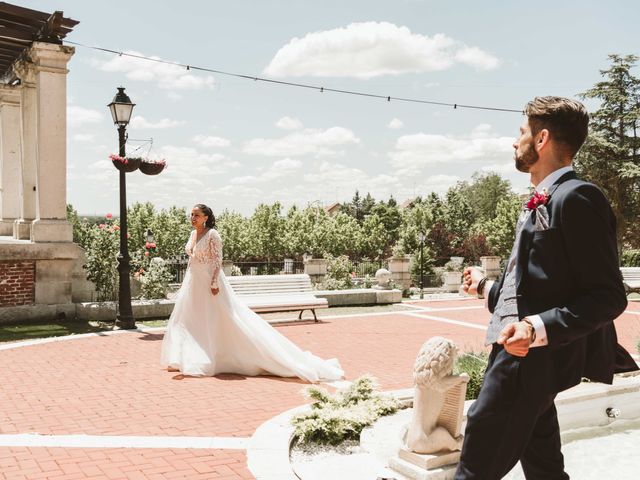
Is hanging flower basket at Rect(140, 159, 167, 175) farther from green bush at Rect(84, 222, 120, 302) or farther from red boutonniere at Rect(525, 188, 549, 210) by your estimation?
red boutonniere at Rect(525, 188, 549, 210)

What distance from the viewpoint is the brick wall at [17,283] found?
1224 cm

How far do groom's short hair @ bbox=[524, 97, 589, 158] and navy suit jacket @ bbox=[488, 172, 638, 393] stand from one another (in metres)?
0.17

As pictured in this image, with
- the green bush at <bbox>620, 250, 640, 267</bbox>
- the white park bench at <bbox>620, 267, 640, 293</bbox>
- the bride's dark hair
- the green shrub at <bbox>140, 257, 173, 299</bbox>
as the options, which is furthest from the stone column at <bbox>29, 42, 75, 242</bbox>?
the green bush at <bbox>620, 250, 640, 267</bbox>

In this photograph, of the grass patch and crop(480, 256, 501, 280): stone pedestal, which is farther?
crop(480, 256, 501, 280): stone pedestal

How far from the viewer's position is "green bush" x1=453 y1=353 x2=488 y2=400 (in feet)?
19.2

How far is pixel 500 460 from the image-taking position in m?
2.61

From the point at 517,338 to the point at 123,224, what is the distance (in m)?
10.7

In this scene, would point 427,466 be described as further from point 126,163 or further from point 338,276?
point 338,276

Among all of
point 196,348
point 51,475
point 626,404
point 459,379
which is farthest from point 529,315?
point 196,348

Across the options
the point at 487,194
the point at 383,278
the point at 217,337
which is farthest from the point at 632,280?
the point at 487,194

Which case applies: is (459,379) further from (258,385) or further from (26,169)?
(26,169)

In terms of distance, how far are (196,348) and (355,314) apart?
7179 millimetres

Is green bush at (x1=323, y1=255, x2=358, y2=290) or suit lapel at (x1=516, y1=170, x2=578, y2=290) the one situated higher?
suit lapel at (x1=516, y1=170, x2=578, y2=290)

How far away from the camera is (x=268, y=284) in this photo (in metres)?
13.6
